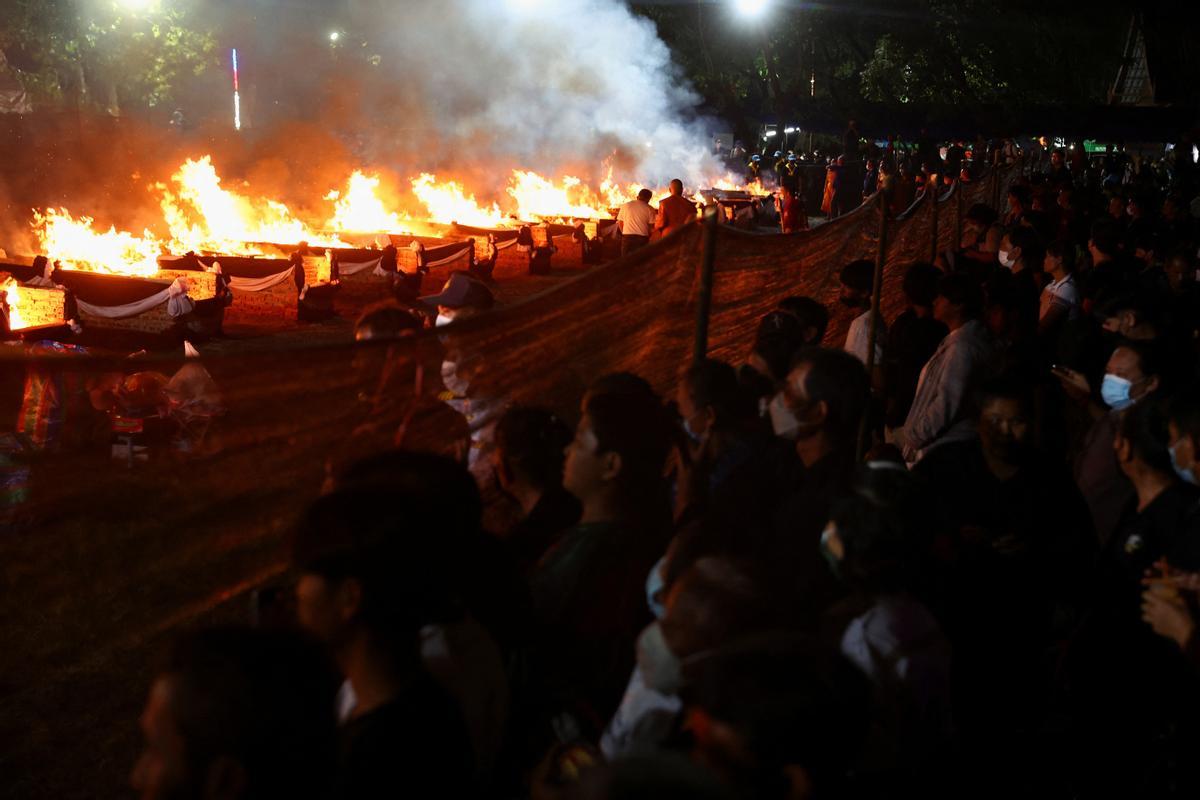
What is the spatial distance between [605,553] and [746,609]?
2.51ft

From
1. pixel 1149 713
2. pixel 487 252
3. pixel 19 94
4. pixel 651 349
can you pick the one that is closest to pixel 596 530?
pixel 651 349

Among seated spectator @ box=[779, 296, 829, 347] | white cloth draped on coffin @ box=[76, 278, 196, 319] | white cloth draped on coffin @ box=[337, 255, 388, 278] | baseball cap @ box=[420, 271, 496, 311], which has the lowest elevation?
white cloth draped on coffin @ box=[76, 278, 196, 319]

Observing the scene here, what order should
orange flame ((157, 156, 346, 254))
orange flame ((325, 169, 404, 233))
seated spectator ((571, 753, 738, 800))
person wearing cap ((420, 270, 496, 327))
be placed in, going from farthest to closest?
1. orange flame ((325, 169, 404, 233))
2. orange flame ((157, 156, 346, 254))
3. person wearing cap ((420, 270, 496, 327))
4. seated spectator ((571, 753, 738, 800))

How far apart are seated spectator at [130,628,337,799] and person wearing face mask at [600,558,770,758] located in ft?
2.53

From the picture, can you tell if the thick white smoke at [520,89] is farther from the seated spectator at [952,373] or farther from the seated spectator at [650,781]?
the seated spectator at [650,781]

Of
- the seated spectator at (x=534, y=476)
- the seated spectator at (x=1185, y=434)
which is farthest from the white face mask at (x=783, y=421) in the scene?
the seated spectator at (x=1185, y=434)

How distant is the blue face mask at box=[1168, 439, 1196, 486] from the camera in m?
3.71

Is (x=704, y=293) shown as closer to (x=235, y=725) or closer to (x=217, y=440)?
(x=217, y=440)

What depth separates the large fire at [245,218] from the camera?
18.3 meters

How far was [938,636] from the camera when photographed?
2857 millimetres

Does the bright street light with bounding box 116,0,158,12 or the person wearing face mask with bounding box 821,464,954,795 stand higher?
the bright street light with bounding box 116,0,158,12

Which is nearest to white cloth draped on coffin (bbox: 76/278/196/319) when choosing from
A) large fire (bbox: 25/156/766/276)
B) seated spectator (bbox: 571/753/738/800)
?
large fire (bbox: 25/156/766/276)

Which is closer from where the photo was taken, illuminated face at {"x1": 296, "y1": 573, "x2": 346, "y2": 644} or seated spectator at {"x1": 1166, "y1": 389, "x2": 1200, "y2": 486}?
illuminated face at {"x1": 296, "y1": 573, "x2": 346, "y2": 644}

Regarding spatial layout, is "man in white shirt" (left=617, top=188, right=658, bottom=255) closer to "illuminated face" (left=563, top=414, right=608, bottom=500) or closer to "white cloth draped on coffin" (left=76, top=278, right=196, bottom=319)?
"white cloth draped on coffin" (left=76, top=278, right=196, bottom=319)
